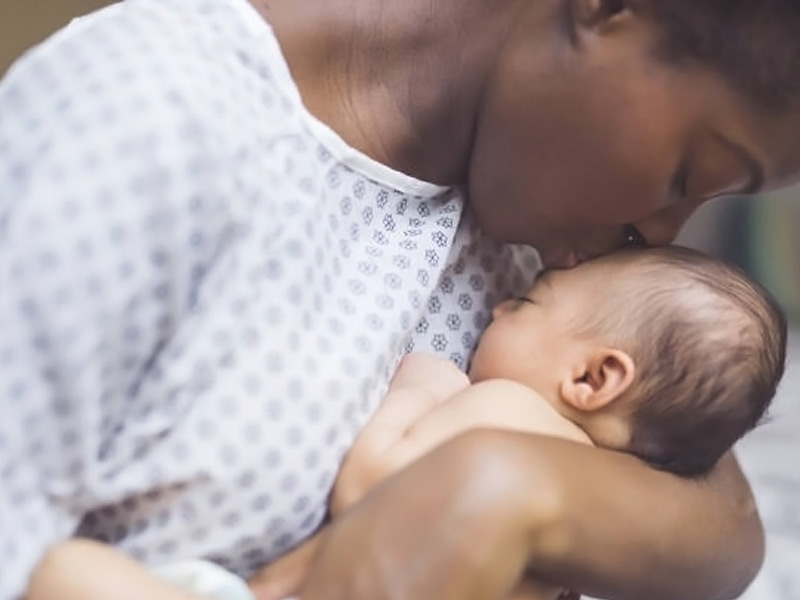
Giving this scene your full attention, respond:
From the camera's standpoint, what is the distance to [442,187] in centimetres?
105

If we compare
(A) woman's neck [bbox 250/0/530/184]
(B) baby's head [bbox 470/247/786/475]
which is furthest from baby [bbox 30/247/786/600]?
(A) woman's neck [bbox 250/0/530/184]

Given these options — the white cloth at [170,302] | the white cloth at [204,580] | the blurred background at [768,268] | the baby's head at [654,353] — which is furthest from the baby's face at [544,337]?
the blurred background at [768,268]

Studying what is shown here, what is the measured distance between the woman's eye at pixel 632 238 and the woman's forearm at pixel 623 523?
181 mm

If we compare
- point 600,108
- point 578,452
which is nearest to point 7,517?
point 578,452

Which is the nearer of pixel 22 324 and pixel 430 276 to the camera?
pixel 22 324

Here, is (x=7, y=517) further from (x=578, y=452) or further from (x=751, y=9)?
(x=751, y=9)

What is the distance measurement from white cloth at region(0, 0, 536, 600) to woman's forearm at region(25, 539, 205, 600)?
0.04 feet

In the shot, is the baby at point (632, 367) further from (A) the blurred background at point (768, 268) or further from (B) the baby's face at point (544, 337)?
(A) the blurred background at point (768, 268)

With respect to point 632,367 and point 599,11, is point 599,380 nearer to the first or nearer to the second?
point 632,367

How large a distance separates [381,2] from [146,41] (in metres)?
0.20

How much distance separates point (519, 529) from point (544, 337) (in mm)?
229

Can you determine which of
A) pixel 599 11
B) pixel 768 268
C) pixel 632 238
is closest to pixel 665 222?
pixel 632 238

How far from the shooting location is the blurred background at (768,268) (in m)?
1.43

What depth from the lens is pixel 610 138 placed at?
3.08 ft
